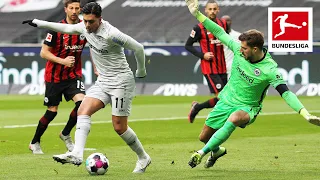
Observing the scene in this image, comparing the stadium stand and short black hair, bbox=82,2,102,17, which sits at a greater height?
short black hair, bbox=82,2,102,17

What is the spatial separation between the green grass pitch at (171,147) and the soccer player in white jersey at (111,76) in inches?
19.8

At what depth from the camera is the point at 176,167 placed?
1123 centimetres

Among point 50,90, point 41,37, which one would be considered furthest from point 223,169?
point 41,37

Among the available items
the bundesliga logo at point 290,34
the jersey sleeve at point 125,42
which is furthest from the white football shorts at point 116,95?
the bundesliga logo at point 290,34

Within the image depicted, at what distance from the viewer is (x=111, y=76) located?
1084 cm

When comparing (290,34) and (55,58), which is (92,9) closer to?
(55,58)

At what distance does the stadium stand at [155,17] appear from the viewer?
3316 cm

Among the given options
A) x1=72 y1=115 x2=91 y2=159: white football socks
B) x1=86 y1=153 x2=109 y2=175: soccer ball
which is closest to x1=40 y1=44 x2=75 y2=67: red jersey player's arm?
x1=72 y1=115 x2=91 y2=159: white football socks

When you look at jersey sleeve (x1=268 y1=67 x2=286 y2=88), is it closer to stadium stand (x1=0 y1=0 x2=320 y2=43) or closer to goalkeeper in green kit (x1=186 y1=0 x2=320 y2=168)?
goalkeeper in green kit (x1=186 y1=0 x2=320 y2=168)

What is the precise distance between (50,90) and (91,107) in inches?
116

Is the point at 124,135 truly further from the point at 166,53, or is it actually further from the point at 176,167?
the point at 166,53

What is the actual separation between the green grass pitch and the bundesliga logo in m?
4.88

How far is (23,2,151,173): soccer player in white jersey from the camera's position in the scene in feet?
34.5

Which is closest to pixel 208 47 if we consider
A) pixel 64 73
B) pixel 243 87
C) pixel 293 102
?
pixel 64 73
